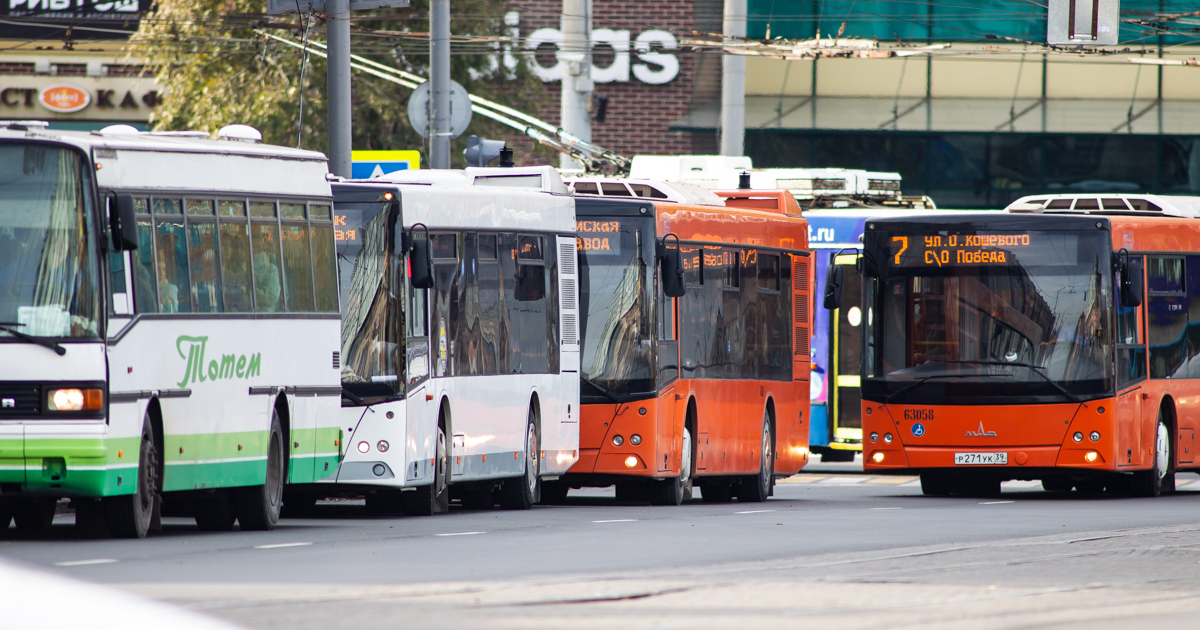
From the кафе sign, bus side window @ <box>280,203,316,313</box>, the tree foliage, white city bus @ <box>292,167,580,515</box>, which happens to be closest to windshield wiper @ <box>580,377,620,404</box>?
white city bus @ <box>292,167,580,515</box>

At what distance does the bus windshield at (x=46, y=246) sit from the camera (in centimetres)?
1307

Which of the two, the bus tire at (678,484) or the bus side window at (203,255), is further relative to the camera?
the bus tire at (678,484)

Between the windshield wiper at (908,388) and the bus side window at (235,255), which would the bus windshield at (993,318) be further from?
the bus side window at (235,255)

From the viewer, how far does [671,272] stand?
66.8ft

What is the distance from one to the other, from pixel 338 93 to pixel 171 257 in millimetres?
6710

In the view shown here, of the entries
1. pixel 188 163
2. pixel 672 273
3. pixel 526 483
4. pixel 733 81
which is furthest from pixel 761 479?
pixel 188 163

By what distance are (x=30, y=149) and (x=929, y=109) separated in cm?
2824

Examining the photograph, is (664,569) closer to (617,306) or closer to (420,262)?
(420,262)

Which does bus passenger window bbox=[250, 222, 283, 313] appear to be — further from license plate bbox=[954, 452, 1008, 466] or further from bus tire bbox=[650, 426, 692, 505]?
license plate bbox=[954, 452, 1008, 466]

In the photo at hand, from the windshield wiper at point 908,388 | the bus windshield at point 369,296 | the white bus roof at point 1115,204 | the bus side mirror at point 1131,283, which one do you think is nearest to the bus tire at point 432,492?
the bus windshield at point 369,296

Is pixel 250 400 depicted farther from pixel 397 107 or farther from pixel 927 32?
pixel 927 32

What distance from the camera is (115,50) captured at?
129 ft

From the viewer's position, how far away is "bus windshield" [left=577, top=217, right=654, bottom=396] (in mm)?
20203

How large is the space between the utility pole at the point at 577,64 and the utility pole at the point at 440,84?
3722 millimetres
